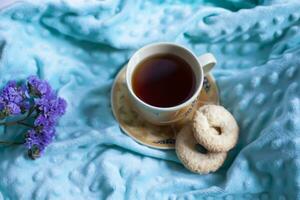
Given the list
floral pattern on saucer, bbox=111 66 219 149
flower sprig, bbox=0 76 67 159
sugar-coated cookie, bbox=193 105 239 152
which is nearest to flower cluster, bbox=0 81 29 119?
flower sprig, bbox=0 76 67 159

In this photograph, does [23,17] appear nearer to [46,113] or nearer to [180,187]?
[46,113]

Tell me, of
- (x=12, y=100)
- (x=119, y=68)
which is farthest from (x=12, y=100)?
(x=119, y=68)

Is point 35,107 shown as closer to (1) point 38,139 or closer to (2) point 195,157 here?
(1) point 38,139

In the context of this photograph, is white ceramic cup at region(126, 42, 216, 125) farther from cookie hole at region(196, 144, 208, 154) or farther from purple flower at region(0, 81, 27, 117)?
purple flower at region(0, 81, 27, 117)

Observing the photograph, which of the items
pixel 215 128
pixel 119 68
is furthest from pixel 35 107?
pixel 215 128

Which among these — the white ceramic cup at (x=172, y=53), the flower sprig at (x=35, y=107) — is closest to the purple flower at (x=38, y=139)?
the flower sprig at (x=35, y=107)

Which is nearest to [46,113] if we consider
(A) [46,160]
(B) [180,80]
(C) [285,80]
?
(A) [46,160]
